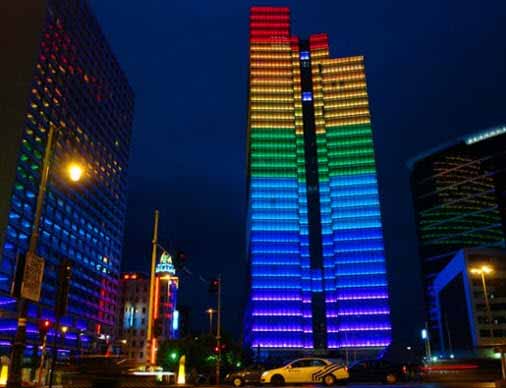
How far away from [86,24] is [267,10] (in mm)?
79597

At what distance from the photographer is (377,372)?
3369cm

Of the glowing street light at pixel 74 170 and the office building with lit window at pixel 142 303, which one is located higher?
the office building with lit window at pixel 142 303

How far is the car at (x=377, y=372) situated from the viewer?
33000 mm

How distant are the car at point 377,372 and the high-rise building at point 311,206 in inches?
4439

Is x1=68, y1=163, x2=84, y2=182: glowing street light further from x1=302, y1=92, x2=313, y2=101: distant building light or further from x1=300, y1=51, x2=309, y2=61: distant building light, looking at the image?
x1=300, y1=51, x2=309, y2=61: distant building light

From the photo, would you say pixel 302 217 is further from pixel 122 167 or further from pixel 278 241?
pixel 122 167

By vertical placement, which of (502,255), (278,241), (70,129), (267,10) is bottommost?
(502,255)

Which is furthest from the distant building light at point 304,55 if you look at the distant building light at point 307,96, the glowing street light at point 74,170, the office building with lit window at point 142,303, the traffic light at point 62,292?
the traffic light at point 62,292

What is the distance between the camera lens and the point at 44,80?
4272 inches

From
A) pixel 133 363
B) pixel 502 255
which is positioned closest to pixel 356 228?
pixel 502 255

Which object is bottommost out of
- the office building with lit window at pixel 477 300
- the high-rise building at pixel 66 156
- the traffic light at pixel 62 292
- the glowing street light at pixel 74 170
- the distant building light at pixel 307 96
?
the traffic light at pixel 62 292

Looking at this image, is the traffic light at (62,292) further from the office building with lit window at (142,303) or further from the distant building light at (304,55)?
the distant building light at (304,55)

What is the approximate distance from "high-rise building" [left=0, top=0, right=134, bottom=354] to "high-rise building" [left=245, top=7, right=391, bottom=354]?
44.1 meters

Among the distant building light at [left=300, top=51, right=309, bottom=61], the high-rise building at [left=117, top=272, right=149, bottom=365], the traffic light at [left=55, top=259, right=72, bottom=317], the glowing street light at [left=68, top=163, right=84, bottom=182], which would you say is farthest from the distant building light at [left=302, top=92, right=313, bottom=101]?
the traffic light at [left=55, top=259, right=72, bottom=317]
